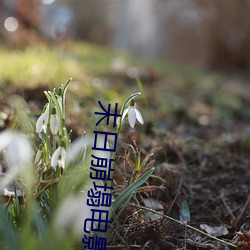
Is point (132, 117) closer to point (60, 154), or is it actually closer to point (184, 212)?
point (60, 154)

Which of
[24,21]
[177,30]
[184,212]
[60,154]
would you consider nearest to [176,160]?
[184,212]

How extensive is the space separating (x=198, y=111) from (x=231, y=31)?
15.9 feet

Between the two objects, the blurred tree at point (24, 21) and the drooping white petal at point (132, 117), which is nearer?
the drooping white petal at point (132, 117)

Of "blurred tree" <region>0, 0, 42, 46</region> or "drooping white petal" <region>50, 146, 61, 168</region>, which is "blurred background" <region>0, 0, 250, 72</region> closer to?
"blurred tree" <region>0, 0, 42, 46</region>

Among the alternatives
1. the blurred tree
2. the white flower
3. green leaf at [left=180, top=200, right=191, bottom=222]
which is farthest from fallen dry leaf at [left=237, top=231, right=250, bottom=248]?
the blurred tree

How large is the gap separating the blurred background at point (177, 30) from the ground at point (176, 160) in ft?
8.22

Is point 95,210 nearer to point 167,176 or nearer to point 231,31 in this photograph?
point 167,176

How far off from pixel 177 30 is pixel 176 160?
7.28 m

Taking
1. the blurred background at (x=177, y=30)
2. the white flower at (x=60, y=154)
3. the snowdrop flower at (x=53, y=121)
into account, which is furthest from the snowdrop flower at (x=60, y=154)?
the blurred background at (x=177, y=30)

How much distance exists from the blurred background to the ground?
2507 mm

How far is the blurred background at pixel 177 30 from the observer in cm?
653

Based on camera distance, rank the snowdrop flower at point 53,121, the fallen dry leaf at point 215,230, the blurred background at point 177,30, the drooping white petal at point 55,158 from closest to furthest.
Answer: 1. the drooping white petal at point 55,158
2. the snowdrop flower at point 53,121
3. the fallen dry leaf at point 215,230
4. the blurred background at point 177,30

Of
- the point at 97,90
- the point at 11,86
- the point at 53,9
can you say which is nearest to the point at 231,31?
the point at 97,90

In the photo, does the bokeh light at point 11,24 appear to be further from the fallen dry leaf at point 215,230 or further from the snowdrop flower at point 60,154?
the snowdrop flower at point 60,154
